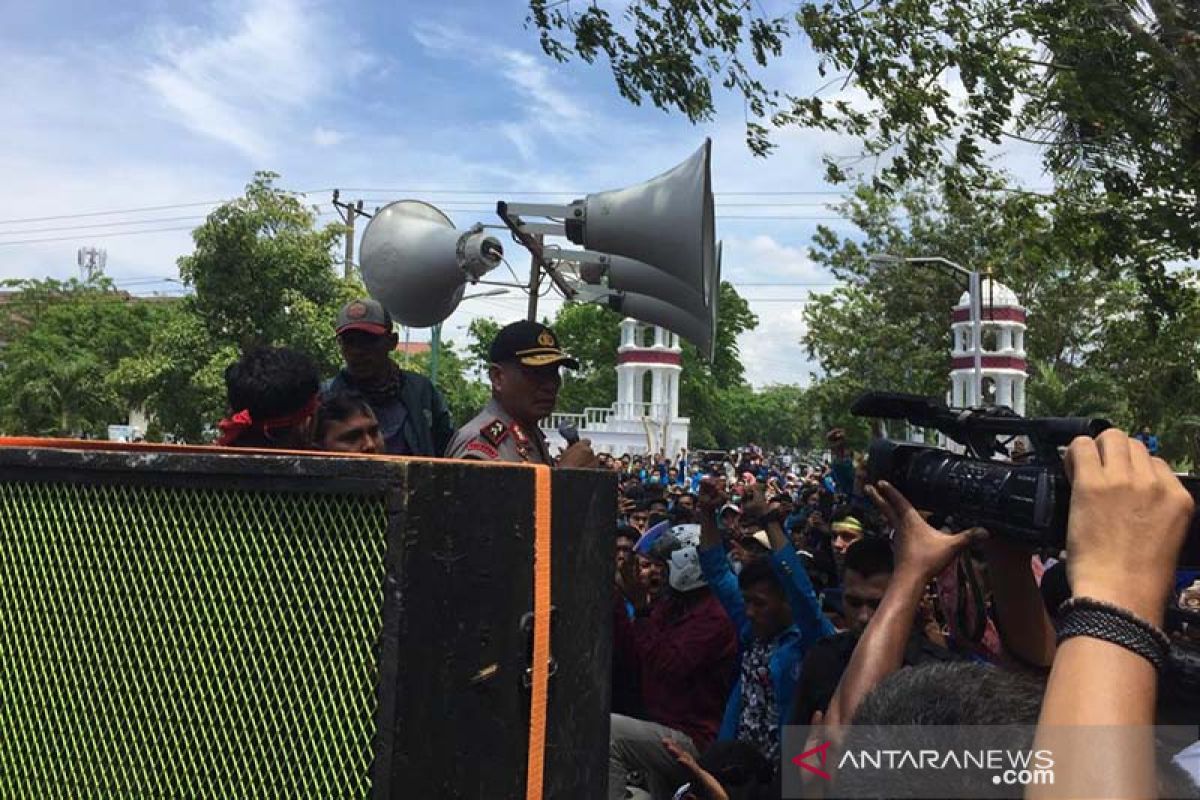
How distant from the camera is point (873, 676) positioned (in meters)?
1.59

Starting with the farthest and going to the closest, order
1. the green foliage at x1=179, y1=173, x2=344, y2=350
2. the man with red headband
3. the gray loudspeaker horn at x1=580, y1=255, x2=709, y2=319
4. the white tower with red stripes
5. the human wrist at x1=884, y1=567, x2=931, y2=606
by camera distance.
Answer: the white tower with red stripes
the green foliage at x1=179, y1=173, x2=344, y2=350
the gray loudspeaker horn at x1=580, y1=255, x2=709, y2=319
the man with red headband
the human wrist at x1=884, y1=567, x2=931, y2=606

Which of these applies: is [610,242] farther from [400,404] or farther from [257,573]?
[257,573]

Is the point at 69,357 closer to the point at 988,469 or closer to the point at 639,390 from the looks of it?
the point at 639,390

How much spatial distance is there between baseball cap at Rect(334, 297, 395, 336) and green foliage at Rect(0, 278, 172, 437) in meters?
26.9

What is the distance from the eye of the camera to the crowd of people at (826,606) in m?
0.94

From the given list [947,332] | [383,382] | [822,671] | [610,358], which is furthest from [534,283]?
[610,358]

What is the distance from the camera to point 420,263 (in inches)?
191

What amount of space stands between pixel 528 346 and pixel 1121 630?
215 cm

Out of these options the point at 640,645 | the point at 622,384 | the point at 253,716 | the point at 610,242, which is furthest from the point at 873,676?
the point at 622,384

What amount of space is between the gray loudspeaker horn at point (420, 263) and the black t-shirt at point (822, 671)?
260 centimetres

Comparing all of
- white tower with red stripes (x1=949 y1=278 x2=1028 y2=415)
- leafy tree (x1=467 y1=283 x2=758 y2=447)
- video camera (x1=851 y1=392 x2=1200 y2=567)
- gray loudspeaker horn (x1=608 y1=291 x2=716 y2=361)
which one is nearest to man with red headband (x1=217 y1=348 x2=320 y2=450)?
video camera (x1=851 y1=392 x2=1200 y2=567)

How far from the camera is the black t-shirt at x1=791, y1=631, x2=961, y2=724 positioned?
2709 mm

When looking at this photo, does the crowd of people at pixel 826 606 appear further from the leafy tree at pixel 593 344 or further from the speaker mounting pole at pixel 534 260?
the leafy tree at pixel 593 344

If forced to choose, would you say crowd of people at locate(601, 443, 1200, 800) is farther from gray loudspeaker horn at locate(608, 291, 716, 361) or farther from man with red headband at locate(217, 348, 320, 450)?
gray loudspeaker horn at locate(608, 291, 716, 361)
